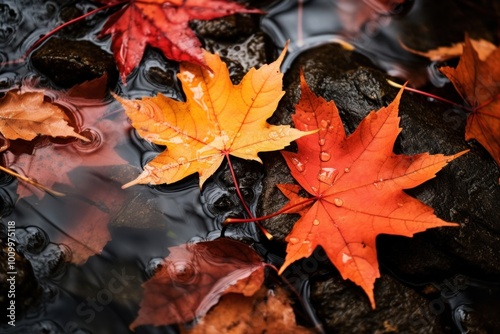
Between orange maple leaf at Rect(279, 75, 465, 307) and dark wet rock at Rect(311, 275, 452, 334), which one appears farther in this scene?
dark wet rock at Rect(311, 275, 452, 334)

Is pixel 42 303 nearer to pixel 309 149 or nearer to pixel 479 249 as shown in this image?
pixel 309 149

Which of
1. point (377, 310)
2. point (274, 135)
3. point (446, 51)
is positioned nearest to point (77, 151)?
point (274, 135)

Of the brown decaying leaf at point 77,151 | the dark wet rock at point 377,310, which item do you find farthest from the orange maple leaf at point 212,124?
the dark wet rock at point 377,310

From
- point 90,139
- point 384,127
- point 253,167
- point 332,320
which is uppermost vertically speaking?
point 384,127

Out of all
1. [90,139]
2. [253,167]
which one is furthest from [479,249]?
[90,139]

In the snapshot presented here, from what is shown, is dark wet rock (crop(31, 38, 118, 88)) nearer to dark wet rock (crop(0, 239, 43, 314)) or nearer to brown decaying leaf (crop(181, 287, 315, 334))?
dark wet rock (crop(0, 239, 43, 314))

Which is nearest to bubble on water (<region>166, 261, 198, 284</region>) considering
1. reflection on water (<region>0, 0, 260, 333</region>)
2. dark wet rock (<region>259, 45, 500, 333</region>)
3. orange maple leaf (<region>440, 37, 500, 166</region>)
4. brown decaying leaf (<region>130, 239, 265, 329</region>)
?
brown decaying leaf (<region>130, 239, 265, 329</region>)

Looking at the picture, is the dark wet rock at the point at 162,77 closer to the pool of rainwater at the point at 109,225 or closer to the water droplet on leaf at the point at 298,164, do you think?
the pool of rainwater at the point at 109,225
